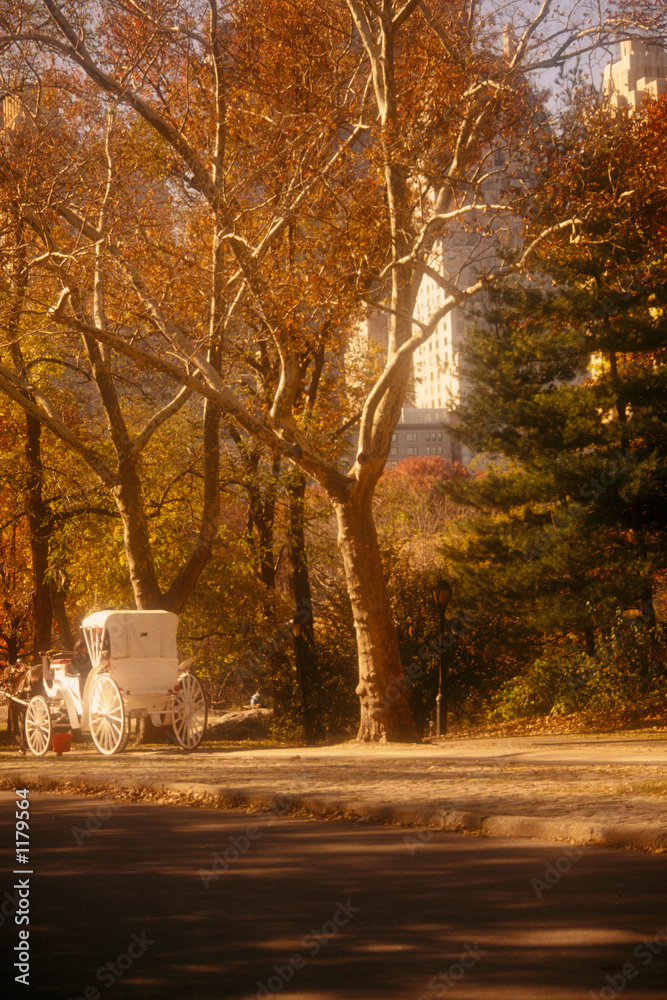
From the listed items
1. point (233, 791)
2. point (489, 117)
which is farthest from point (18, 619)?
point (233, 791)

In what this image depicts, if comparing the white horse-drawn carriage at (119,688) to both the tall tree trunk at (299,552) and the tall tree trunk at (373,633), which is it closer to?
the tall tree trunk at (373,633)

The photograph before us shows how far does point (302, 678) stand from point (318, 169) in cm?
1545

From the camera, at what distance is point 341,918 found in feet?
18.6

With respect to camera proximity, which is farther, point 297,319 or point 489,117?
point 297,319

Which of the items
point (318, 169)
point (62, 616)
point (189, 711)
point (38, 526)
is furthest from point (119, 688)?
point (62, 616)

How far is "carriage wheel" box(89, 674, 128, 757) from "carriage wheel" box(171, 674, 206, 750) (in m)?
0.98

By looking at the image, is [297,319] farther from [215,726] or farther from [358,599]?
[215,726]

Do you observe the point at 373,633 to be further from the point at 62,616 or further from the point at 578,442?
the point at 62,616

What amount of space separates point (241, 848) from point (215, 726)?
26.8 meters

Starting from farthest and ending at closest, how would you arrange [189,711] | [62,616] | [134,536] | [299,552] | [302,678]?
[62,616]
[299,552]
[302,678]
[134,536]
[189,711]

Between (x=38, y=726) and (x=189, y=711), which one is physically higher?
(x=189, y=711)

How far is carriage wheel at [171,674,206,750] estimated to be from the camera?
16.3m

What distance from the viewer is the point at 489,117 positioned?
1656 cm

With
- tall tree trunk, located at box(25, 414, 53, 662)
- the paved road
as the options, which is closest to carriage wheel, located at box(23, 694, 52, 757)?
the paved road
